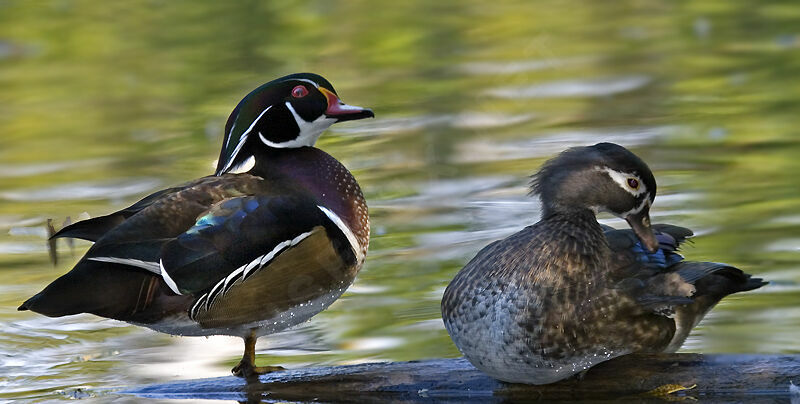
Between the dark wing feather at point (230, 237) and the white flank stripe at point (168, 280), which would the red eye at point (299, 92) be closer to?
the dark wing feather at point (230, 237)

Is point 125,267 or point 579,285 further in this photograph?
point 125,267

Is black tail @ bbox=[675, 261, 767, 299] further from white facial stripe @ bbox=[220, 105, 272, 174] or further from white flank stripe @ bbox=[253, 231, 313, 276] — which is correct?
white facial stripe @ bbox=[220, 105, 272, 174]

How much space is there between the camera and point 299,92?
548cm

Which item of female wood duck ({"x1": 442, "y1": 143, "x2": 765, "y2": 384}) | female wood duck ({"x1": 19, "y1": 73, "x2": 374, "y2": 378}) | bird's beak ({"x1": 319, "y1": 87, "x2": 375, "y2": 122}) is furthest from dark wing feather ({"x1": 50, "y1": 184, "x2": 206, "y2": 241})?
female wood duck ({"x1": 442, "y1": 143, "x2": 765, "y2": 384})

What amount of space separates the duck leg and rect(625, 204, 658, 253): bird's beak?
4.57 ft

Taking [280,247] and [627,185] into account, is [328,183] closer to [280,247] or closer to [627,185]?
[280,247]

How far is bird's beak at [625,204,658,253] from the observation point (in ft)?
16.2

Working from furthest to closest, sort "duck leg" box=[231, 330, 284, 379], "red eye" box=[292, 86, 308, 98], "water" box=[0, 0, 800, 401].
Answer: "water" box=[0, 0, 800, 401] < "red eye" box=[292, 86, 308, 98] < "duck leg" box=[231, 330, 284, 379]

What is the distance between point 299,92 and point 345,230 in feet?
1.93

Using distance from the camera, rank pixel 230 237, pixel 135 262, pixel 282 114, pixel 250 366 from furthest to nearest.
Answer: pixel 282 114
pixel 250 366
pixel 230 237
pixel 135 262

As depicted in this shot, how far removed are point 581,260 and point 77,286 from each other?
68.2 inches

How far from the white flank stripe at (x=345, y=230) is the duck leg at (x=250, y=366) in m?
0.48

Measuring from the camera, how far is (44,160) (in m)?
10.1

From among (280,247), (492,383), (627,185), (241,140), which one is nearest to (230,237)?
(280,247)
